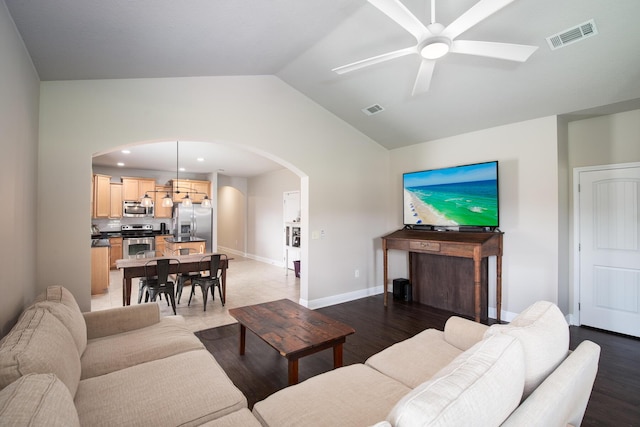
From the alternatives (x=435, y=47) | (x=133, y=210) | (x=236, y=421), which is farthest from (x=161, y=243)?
(x=435, y=47)

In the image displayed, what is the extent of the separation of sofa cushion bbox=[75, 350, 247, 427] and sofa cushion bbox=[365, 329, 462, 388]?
0.93 meters

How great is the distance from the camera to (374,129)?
4961 millimetres

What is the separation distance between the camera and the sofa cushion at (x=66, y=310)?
1935mm

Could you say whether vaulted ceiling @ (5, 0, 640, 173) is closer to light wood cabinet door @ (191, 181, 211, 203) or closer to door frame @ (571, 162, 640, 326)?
door frame @ (571, 162, 640, 326)

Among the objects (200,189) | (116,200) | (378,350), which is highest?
(200,189)

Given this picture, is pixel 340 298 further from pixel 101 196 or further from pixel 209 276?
pixel 101 196

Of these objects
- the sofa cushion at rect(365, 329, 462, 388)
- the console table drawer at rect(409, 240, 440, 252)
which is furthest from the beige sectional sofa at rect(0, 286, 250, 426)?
the console table drawer at rect(409, 240, 440, 252)

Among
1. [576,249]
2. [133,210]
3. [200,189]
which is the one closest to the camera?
[576,249]

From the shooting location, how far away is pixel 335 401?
1590mm

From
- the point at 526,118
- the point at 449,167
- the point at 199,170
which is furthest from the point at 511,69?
the point at 199,170

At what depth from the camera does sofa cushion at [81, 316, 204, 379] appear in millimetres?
1951

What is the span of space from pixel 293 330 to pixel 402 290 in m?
2.96

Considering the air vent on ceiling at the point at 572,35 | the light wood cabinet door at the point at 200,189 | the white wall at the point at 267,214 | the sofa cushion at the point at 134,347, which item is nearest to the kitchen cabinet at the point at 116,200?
the light wood cabinet door at the point at 200,189

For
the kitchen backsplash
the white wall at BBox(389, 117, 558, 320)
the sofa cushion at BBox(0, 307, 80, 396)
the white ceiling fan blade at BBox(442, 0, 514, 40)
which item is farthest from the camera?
the kitchen backsplash
